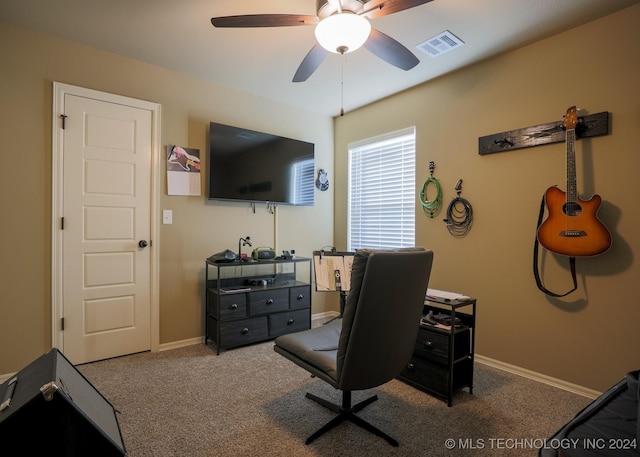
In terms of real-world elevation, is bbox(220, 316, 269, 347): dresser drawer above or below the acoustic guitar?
below

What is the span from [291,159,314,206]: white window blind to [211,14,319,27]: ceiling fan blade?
Result: 6.69 ft

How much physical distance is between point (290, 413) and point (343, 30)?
2.19 metres

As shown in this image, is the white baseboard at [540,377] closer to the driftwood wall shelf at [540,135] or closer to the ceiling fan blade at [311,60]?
the driftwood wall shelf at [540,135]

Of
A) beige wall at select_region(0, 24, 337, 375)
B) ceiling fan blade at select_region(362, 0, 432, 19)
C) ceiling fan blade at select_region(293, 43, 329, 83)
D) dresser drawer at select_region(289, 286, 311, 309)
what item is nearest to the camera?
ceiling fan blade at select_region(362, 0, 432, 19)

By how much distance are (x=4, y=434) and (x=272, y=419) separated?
1.26 m

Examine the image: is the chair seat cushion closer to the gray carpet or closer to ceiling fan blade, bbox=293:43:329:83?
the gray carpet

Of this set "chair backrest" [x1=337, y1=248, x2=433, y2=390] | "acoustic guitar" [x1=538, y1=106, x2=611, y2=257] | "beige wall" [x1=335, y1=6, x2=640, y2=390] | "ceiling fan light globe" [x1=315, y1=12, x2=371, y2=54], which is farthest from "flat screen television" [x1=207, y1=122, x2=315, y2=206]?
"acoustic guitar" [x1=538, y1=106, x2=611, y2=257]

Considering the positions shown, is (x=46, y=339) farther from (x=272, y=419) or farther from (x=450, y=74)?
(x=450, y=74)

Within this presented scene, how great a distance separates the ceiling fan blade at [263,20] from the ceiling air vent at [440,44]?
1.16 meters

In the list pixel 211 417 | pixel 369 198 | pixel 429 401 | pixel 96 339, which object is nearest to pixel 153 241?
pixel 96 339

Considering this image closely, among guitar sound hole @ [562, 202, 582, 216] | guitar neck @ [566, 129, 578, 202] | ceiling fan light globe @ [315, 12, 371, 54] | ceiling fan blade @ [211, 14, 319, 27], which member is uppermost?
ceiling fan blade @ [211, 14, 319, 27]

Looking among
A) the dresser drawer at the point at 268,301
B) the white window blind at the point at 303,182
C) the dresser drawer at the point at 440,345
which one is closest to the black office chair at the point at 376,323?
the dresser drawer at the point at 440,345

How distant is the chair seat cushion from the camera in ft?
5.51

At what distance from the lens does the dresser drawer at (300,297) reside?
3.44m
